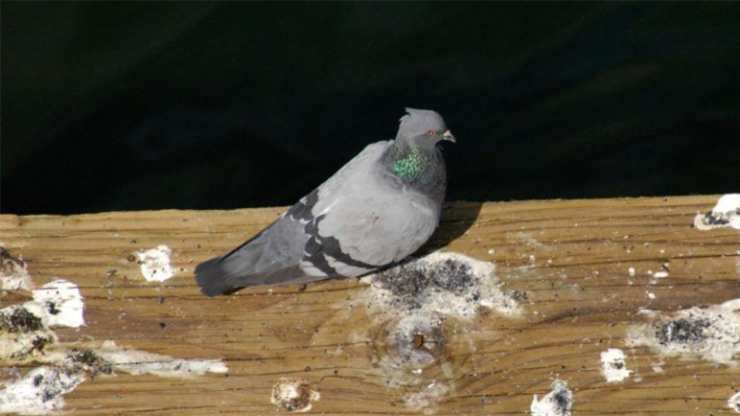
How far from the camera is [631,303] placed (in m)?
3.95

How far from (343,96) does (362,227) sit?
238 centimetres

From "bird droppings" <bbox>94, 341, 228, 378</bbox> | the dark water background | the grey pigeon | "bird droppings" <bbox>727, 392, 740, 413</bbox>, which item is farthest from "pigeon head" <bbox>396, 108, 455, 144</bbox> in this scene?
the dark water background

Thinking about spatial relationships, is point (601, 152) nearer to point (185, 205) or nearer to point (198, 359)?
point (185, 205)

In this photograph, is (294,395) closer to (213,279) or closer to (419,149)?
(213,279)

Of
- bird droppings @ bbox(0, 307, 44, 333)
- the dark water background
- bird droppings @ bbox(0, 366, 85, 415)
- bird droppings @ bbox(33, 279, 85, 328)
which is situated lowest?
bird droppings @ bbox(0, 366, 85, 415)

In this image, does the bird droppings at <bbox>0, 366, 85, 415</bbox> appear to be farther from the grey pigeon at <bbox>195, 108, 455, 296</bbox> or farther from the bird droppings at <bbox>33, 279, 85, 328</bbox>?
the grey pigeon at <bbox>195, 108, 455, 296</bbox>

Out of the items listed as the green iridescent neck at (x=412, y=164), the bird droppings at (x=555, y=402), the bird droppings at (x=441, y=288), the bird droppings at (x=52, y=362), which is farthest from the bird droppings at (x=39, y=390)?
the bird droppings at (x=555, y=402)

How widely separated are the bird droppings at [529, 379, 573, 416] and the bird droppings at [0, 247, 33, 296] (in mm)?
2314

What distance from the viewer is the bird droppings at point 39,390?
3816 mm

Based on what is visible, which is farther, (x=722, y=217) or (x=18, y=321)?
(x=722, y=217)

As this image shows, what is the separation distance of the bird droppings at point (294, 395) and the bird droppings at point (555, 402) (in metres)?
0.93

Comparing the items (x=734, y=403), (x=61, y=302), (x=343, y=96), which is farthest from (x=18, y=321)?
(x=734, y=403)

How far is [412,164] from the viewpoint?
3957mm

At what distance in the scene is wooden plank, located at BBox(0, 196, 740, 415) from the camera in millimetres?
3818
